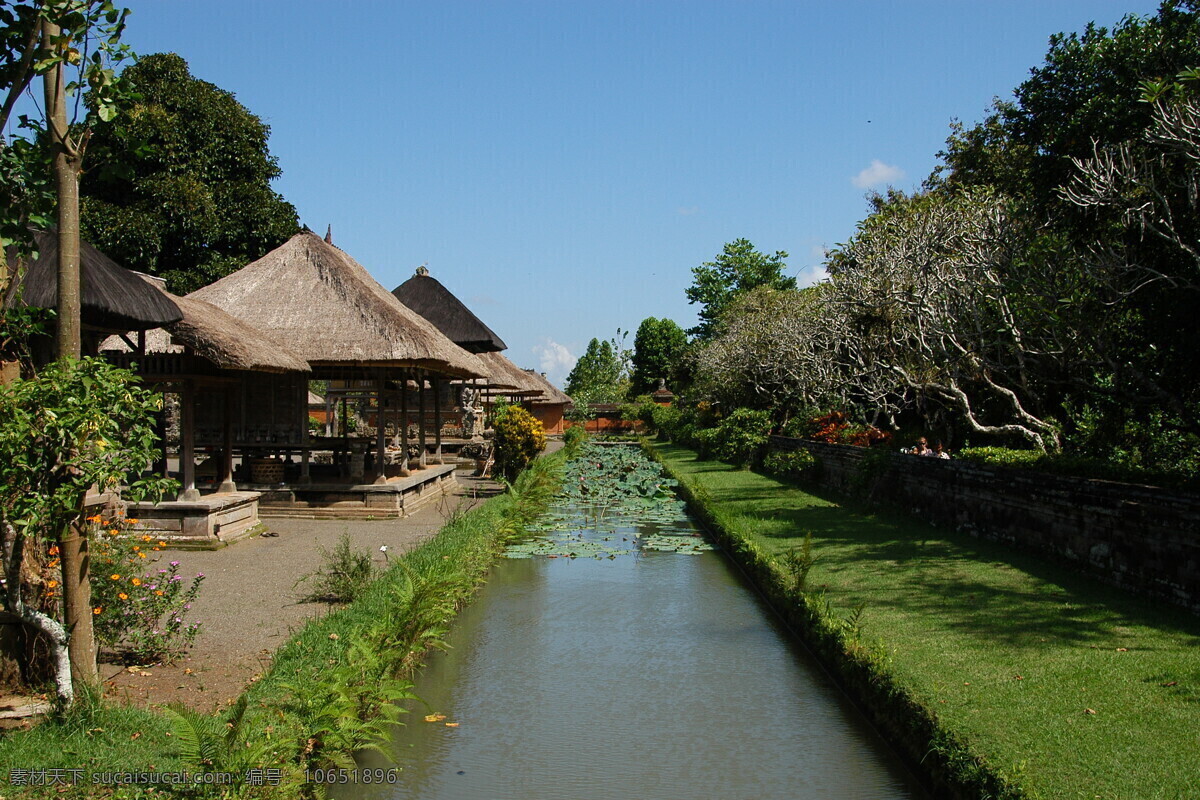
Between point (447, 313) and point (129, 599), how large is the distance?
70.2 ft

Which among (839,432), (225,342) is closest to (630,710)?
(225,342)

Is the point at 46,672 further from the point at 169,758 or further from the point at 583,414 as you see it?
the point at 583,414

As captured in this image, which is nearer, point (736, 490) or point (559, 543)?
point (559, 543)

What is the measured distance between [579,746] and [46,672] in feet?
10.3

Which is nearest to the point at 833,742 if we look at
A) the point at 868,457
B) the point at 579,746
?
the point at 579,746

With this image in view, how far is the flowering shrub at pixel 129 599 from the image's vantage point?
6.07 m

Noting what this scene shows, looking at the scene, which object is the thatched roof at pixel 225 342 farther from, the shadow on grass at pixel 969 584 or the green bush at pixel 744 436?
the green bush at pixel 744 436

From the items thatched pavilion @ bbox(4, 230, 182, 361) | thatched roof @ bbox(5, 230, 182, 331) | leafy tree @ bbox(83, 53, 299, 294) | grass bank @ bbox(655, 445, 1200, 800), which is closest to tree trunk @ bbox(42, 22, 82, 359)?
thatched pavilion @ bbox(4, 230, 182, 361)

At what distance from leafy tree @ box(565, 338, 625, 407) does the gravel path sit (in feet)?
168

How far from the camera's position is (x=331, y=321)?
15.4 m

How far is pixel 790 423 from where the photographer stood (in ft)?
85.0

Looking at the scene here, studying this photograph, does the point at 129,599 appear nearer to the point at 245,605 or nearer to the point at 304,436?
the point at 245,605

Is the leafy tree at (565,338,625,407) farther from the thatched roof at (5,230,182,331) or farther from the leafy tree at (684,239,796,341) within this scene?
the thatched roof at (5,230,182,331)

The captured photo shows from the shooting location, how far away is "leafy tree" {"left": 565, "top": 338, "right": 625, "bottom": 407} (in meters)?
72.1
